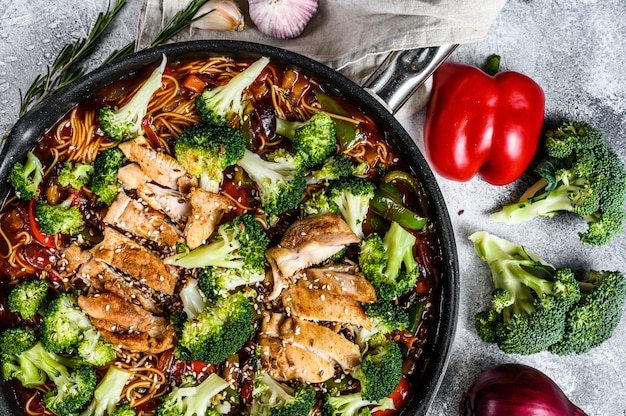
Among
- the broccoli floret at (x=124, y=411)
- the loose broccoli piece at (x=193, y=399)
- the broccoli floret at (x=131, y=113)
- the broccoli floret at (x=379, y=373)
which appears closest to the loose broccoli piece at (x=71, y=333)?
the broccoli floret at (x=124, y=411)

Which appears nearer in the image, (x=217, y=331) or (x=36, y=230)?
(x=217, y=331)

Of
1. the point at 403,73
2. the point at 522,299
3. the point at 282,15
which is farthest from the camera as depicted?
the point at 522,299

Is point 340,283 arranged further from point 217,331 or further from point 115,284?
point 115,284

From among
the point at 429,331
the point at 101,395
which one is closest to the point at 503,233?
the point at 429,331

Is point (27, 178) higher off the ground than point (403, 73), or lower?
higher

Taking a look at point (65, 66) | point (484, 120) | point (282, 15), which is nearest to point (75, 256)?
point (65, 66)

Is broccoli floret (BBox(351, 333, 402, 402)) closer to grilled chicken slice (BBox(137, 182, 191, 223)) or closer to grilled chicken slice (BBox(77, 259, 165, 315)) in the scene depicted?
grilled chicken slice (BBox(77, 259, 165, 315))
